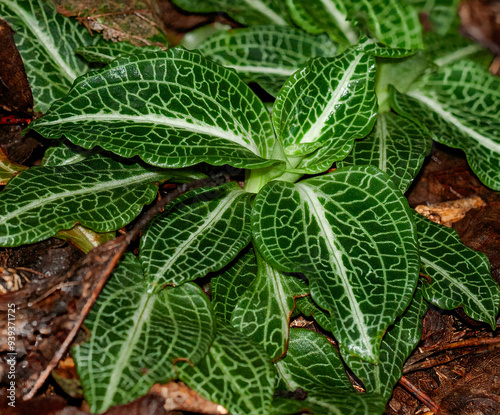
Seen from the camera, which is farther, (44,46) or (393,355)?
(44,46)

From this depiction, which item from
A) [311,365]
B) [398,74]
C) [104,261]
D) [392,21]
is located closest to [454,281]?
[311,365]

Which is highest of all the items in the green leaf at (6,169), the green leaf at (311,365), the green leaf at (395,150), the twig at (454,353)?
the green leaf at (6,169)

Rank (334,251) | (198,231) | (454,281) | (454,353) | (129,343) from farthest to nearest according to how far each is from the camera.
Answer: (454,353)
(454,281)
(198,231)
(334,251)
(129,343)

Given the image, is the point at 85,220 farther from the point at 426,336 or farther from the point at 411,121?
the point at 411,121

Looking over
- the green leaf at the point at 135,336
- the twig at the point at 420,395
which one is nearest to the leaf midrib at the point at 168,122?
the green leaf at the point at 135,336

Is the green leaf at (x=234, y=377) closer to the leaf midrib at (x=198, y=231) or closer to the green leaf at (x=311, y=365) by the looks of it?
the green leaf at (x=311, y=365)

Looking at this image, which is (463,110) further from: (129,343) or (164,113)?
(129,343)

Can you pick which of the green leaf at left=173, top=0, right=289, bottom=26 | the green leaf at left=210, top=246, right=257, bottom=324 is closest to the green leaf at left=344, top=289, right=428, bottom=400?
the green leaf at left=210, top=246, right=257, bottom=324

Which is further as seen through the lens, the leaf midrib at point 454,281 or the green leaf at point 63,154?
the green leaf at point 63,154
